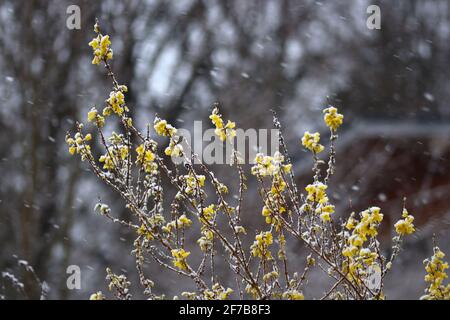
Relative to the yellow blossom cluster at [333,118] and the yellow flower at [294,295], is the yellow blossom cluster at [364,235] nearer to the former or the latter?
the yellow flower at [294,295]

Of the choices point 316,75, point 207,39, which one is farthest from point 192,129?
point 316,75

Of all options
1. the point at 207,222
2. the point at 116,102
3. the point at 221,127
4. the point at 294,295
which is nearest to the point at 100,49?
the point at 116,102

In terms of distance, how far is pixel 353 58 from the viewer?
11.1m

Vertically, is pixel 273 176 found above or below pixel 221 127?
below

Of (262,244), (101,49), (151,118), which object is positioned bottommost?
(262,244)

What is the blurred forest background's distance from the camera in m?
8.25

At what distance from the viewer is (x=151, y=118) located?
8.53 metres

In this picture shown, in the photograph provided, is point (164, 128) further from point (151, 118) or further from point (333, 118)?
point (151, 118)

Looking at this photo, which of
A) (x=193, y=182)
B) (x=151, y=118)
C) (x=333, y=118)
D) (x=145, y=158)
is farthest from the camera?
(x=151, y=118)

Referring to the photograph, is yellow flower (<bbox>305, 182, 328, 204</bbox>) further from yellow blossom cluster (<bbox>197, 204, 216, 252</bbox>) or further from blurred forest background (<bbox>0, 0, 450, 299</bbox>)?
blurred forest background (<bbox>0, 0, 450, 299</bbox>)

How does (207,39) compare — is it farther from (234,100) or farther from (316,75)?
(316,75)

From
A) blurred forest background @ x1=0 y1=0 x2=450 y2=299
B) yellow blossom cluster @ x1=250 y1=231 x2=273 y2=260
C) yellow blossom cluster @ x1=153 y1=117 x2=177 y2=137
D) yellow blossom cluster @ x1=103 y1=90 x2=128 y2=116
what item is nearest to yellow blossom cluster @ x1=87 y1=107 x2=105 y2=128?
yellow blossom cluster @ x1=103 y1=90 x2=128 y2=116

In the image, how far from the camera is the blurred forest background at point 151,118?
825 cm

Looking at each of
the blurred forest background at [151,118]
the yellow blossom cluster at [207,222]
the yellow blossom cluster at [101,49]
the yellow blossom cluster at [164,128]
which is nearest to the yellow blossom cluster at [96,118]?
the yellow blossom cluster at [101,49]
